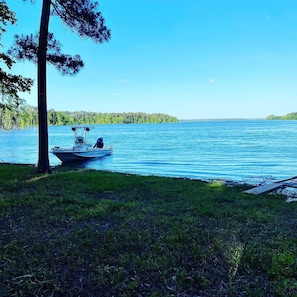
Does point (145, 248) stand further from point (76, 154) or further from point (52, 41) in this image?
point (76, 154)

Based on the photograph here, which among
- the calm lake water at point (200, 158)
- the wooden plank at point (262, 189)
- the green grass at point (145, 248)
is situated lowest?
the calm lake water at point (200, 158)

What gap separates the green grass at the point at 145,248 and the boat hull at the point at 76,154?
54.4 feet

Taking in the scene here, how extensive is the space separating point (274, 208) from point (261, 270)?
3105mm

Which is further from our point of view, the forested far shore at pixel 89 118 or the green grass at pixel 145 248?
the forested far shore at pixel 89 118

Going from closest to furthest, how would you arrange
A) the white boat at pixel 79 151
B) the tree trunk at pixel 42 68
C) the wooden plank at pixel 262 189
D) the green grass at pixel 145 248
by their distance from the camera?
the green grass at pixel 145 248
the wooden plank at pixel 262 189
the tree trunk at pixel 42 68
the white boat at pixel 79 151

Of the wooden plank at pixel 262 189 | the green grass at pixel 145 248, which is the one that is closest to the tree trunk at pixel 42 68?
the green grass at pixel 145 248

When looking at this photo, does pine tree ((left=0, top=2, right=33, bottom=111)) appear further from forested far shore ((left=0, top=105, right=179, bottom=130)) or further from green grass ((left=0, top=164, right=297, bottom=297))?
forested far shore ((left=0, top=105, right=179, bottom=130))

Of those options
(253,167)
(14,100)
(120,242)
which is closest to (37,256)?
(120,242)

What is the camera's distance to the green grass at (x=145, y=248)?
2.69 m

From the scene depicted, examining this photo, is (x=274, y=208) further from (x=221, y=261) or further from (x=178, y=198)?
(x=221, y=261)

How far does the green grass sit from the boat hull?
16.6m

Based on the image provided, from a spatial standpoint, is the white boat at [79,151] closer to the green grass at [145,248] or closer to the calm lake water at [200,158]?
the calm lake water at [200,158]

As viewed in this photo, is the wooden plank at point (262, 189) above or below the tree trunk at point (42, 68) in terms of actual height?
below

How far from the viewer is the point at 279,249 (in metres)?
3.45
